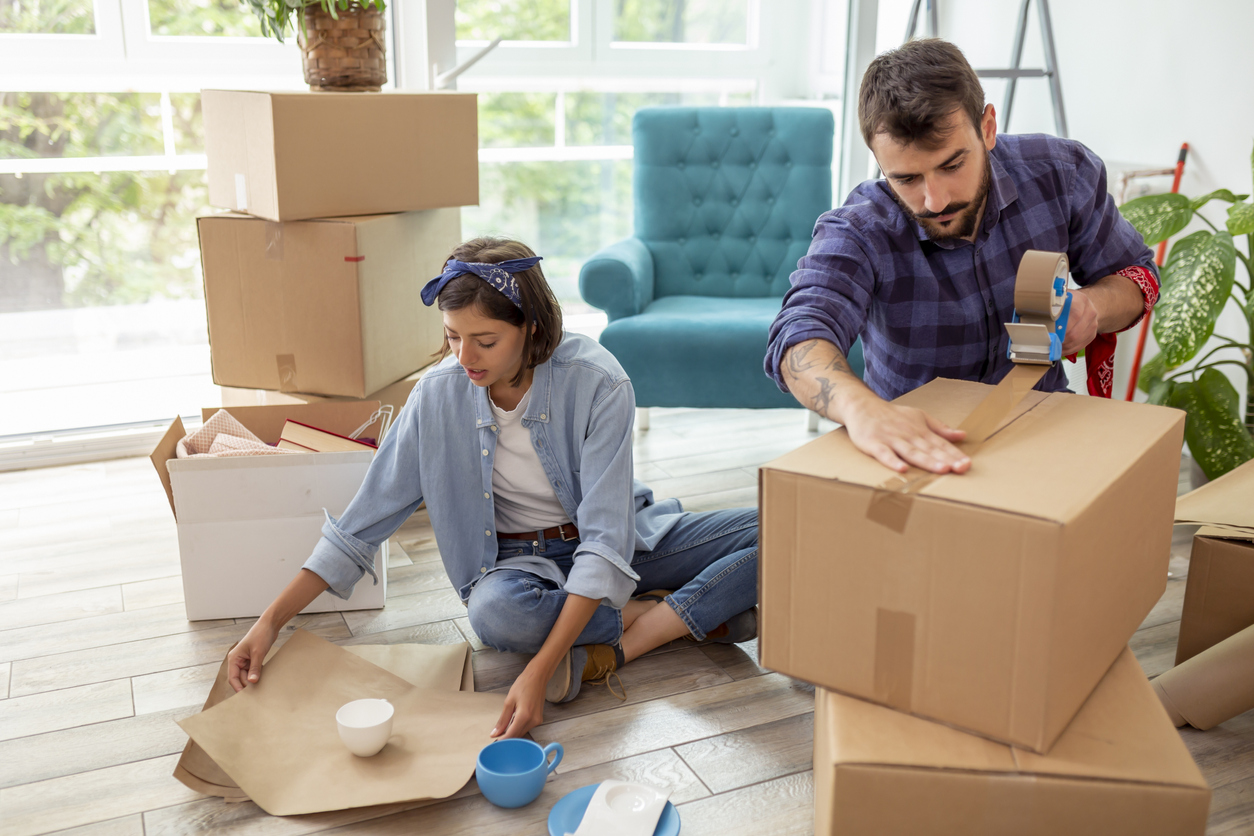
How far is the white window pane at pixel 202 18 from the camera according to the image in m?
2.53

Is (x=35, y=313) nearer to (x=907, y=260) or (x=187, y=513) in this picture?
(x=187, y=513)

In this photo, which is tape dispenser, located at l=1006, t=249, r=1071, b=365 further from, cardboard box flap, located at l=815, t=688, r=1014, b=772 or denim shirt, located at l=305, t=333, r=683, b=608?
denim shirt, located at l=305, t=333, r=683, b=608

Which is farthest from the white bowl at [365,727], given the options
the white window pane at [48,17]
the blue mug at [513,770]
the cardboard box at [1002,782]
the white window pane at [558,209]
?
Answer: the white window pane at [48,17]

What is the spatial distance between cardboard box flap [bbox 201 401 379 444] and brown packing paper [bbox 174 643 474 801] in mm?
498

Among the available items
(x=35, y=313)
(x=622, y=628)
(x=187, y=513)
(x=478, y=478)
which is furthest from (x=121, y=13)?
(x=622, y=628)

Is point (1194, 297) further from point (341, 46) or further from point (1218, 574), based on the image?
point (341, 46)

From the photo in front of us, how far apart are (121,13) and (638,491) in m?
1.85

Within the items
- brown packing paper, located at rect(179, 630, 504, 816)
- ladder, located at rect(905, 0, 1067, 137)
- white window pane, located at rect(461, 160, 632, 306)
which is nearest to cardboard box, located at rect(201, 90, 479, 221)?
white window pane, located at rect(461, 160, 632, 306)

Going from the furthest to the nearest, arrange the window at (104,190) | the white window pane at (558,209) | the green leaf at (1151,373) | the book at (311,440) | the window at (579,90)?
the white window pane at (558,209), the window at (579,90), the window at (104,190), the green leaf at (1151,373), the book at (311,440)

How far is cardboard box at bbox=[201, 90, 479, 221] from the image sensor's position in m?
1.94

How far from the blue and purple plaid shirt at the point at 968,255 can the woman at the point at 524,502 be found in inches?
15.2

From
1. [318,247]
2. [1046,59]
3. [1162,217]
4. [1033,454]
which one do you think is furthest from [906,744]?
[1046,59]

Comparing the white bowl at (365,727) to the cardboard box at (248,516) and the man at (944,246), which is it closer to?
the cardboard box at (248,516)

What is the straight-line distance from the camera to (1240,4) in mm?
2295
